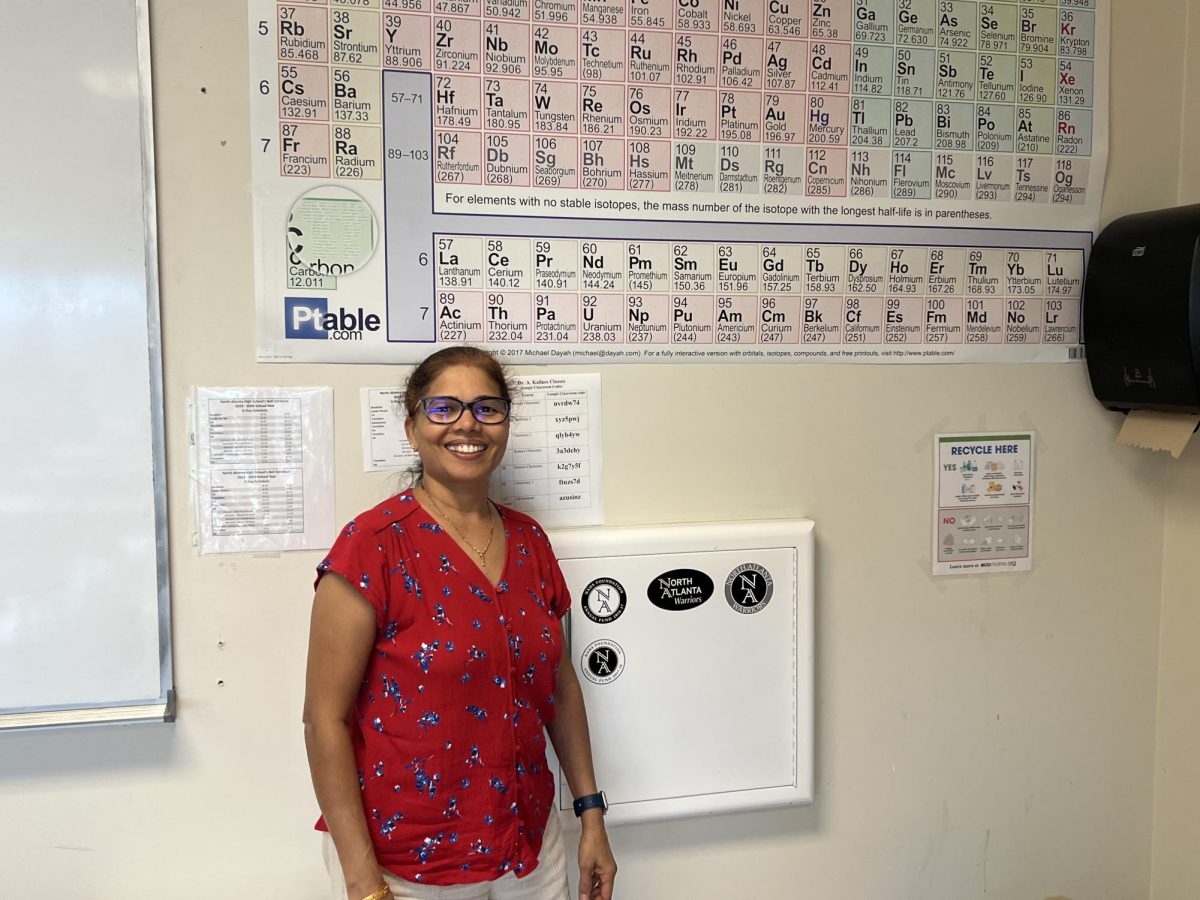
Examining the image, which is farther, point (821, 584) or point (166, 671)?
point (821, 584)

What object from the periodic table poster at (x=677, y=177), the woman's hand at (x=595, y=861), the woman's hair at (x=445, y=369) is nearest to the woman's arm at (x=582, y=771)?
the woman's hand at (x=595, y=861)

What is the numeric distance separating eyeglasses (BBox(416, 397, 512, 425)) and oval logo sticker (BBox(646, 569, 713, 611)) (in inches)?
18.0

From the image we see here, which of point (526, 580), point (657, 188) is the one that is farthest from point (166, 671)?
point (657, 188)

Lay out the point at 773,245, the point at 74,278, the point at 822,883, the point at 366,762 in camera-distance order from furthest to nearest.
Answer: the point at 822,883
the point at 773,245
the point at 74,278
the point at 366,762

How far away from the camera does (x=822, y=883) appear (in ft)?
5.24

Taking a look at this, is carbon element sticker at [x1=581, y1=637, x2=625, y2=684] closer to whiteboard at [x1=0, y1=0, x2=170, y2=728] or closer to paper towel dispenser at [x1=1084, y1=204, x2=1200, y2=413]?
whiteboard at [x1=0, y1=0, x2=170, y2=728]

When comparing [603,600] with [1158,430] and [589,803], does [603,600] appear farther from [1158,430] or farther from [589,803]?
[1158,430]

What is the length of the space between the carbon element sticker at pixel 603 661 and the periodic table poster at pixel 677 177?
0.49m

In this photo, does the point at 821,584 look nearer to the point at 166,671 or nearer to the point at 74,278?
the point at 166,671

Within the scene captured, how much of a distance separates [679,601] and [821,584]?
11.4 inches

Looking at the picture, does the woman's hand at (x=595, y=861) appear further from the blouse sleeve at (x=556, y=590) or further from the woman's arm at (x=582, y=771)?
the blouse sleeve at (x=556, y=590)

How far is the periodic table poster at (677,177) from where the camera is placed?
1.33 meters

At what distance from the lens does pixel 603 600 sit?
4.67ft

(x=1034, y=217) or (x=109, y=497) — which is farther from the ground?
(x=1034, y=217)
